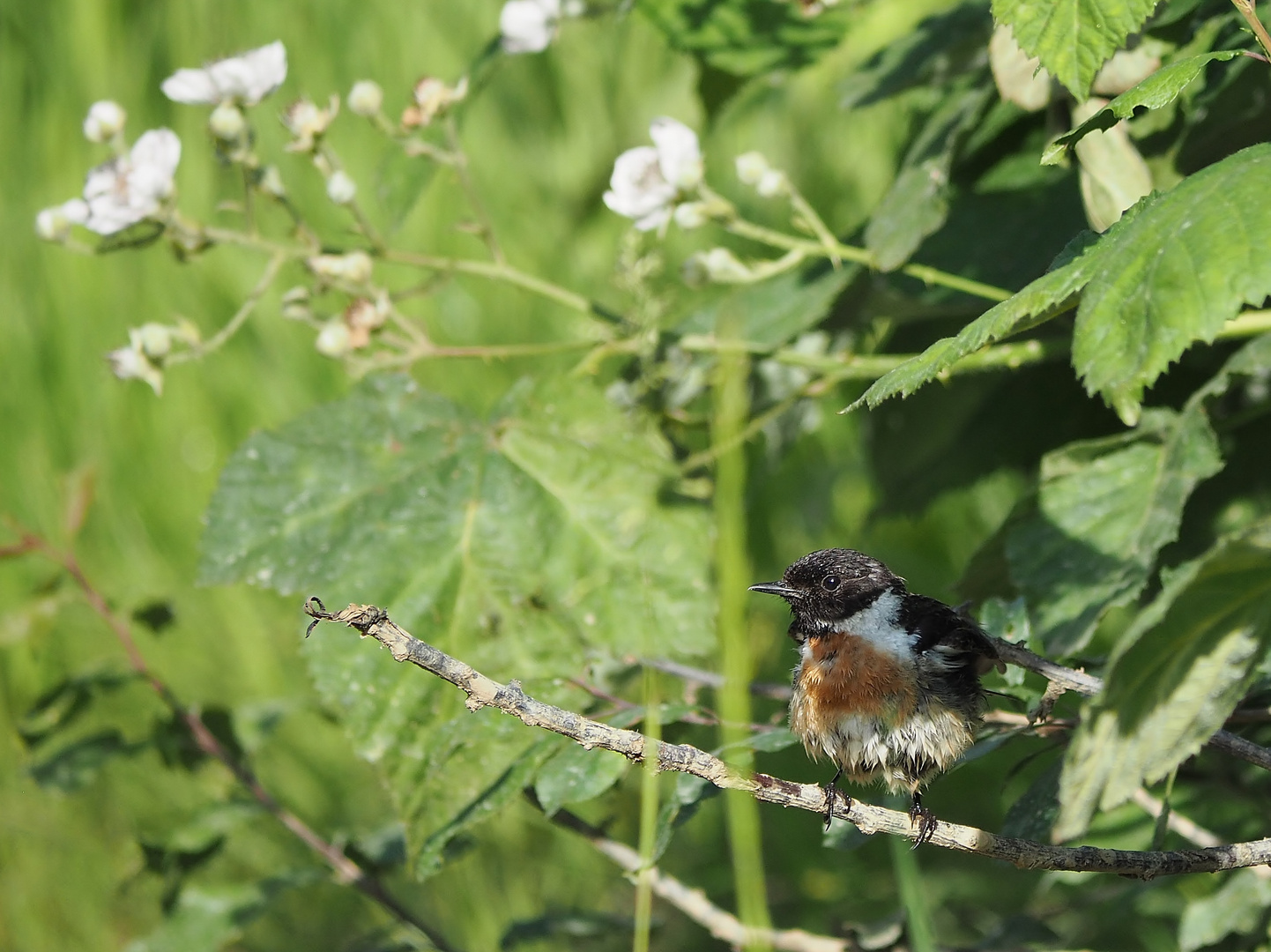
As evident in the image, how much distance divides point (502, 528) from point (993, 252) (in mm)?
909

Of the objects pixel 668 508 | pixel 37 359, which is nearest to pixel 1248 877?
pixel 668 508

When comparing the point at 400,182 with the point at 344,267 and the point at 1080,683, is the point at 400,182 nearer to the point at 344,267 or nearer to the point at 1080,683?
the point at 344,267

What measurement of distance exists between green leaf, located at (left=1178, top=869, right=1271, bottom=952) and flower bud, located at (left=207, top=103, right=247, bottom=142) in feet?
6.16

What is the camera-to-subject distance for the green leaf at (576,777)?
1.60 metres

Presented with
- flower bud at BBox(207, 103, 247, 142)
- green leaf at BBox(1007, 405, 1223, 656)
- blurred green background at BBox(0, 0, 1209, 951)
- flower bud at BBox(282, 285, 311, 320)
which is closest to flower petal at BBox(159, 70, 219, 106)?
flower bud at BBox(207, 103, 247, 142)

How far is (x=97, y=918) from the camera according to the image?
3502 mm

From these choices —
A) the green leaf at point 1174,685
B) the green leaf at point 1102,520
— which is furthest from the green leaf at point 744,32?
the green leaf at point 1174,685

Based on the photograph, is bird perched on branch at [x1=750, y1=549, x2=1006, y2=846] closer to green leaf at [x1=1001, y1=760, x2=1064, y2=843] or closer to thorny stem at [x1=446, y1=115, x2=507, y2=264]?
green leaf at [x1=1001, y1=760, x2=1064, y2=843]

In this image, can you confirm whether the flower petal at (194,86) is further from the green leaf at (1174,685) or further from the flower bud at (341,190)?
the green leaf at (1174,685)

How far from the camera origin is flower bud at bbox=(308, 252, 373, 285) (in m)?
2.15

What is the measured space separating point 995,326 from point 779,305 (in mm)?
1078

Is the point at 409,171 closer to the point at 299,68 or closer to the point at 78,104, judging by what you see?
the point at 299,68

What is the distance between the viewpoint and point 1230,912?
1947 mm

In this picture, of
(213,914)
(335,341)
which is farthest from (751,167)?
(213,914)
